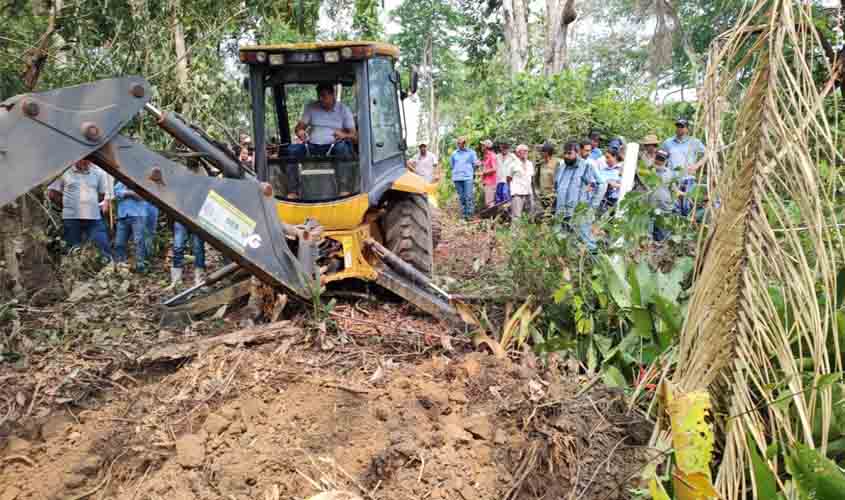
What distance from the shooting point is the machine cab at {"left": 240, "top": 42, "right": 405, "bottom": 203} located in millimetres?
5254

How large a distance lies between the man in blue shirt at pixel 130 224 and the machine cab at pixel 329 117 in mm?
2278

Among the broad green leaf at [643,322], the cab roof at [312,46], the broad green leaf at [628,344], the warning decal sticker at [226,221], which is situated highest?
the cab roof at [312,46]

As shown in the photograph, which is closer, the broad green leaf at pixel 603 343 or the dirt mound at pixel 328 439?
the dirt mound at pixel 328 439

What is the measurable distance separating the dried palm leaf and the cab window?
3.60 metres

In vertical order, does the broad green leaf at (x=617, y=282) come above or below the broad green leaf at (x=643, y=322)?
above

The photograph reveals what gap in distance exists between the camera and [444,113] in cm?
5006

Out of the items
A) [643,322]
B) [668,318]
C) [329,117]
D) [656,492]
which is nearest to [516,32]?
[329,117]

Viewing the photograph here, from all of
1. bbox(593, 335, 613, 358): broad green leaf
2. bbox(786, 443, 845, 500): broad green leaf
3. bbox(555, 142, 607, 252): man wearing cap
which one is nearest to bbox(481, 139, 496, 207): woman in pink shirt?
bbox(555, 142, 607, 252): man wearing cap

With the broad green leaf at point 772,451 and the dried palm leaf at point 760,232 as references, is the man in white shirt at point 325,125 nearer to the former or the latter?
the dried palm leaf at point 760,232

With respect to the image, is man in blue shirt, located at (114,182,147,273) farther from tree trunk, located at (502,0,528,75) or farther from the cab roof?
tree trunk, located at (502,0,528,75)

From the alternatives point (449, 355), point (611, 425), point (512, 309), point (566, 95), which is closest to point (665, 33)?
point (566, 95)

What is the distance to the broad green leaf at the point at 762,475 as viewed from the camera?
82.0 inches

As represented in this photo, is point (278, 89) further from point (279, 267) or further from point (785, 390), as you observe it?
point (785, 390)

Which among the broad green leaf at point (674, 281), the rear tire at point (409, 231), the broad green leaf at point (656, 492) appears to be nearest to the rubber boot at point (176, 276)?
the rear tire at point (409, 231)
